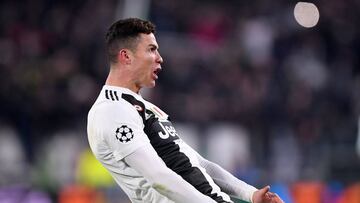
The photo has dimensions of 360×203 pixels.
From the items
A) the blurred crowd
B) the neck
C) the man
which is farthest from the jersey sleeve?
the blurred crowd

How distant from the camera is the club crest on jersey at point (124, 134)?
4.46 meters

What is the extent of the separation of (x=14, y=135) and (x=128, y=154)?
6.14 meters

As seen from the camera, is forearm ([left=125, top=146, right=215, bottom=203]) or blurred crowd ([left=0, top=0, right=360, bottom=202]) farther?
blurred crowd ([left=0, top=0, right=360, bottom=202])

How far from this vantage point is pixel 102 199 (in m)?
9.61

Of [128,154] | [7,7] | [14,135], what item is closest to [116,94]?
[128,154]

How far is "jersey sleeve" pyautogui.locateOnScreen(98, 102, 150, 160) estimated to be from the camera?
4469mm

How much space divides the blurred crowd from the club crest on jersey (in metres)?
5.01

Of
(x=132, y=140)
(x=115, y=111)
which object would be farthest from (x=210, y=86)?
(x=132, y=140)

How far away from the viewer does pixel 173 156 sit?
4.66 meters

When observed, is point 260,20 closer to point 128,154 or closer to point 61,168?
point 61,168

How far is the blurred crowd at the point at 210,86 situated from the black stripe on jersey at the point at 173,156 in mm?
4873

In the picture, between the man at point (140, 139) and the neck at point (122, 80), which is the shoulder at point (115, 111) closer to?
the man at point (140, 139)

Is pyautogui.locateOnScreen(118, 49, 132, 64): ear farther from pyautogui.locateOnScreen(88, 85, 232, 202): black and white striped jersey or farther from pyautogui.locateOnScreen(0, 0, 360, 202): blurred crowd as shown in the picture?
pyautogui.locateOnScreen(0, 0, 360, 202): blurred crowd

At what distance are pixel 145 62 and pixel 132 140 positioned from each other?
1.63 ft
